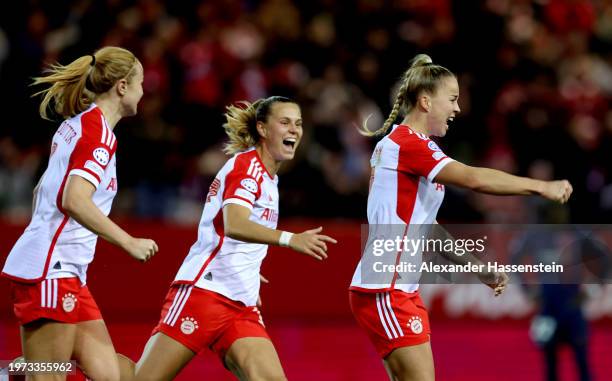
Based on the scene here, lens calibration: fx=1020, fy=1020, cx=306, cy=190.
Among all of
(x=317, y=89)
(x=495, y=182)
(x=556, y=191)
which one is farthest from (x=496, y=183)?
(x=317, y=89)

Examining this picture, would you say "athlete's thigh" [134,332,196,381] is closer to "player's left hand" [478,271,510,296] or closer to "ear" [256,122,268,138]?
"ear" [256,122,268,138]

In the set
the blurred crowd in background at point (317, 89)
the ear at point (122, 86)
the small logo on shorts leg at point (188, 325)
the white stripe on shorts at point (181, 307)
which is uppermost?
the blurred crowd in background at point (317, 89)

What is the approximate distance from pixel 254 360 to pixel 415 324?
919 mm

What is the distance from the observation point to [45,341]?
5.18 meters

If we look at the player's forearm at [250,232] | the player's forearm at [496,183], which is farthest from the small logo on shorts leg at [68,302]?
the player's forearm at [496,183]

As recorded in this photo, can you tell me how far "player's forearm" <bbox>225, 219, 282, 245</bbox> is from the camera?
5312 mm

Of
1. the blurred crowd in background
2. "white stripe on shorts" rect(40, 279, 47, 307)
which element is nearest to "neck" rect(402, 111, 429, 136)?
"white stripe on shorts" rect(40, 279, 47, 307)

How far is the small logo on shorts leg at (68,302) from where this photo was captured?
5.23 m

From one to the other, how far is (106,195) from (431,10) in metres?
9.63

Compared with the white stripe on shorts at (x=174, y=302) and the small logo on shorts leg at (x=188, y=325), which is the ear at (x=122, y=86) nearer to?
the white stripe on shorts at (x=174, y=302)

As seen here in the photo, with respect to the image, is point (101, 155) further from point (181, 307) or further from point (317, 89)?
point (317, 89)

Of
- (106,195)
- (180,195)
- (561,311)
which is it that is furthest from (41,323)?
(180,195)

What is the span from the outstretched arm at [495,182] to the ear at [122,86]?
175cm

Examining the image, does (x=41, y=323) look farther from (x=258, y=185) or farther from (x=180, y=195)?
(x=180, y=195)
